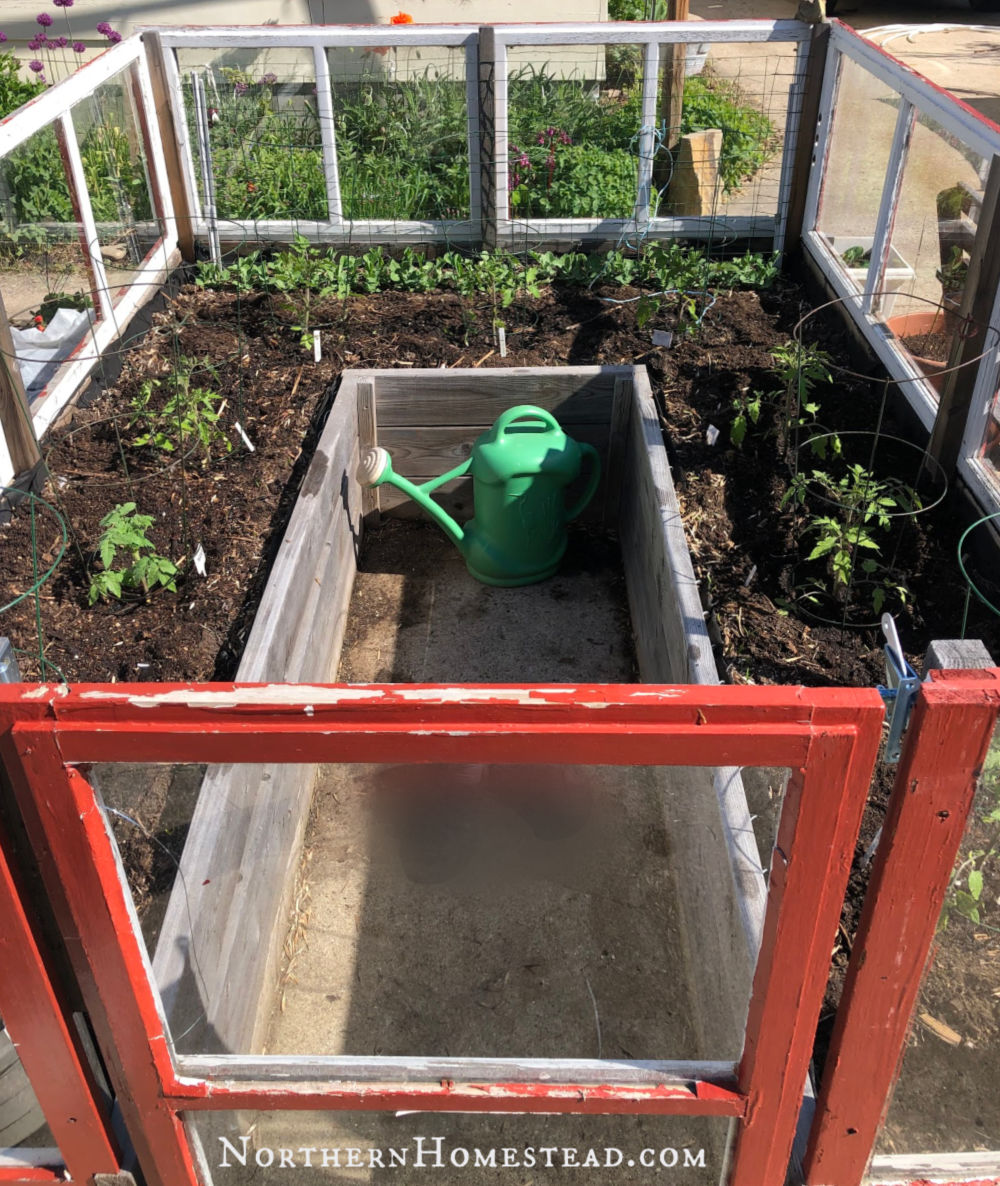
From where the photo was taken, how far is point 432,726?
48.0 inches

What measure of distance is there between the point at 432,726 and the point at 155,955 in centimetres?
84

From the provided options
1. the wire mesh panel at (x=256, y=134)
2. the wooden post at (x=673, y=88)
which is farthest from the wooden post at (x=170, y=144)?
the wooden post at (x=673, y=88)

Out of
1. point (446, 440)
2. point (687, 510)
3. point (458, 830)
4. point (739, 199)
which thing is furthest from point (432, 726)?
point (739, 199)

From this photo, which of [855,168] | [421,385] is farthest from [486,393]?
[855,168]

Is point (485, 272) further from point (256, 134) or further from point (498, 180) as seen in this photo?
point (256, 134)

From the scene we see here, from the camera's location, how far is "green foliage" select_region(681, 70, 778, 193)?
8109 millimetres

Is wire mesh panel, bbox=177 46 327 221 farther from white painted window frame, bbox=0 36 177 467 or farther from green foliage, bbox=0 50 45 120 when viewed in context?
green foliage, bbox=0 50 45 120

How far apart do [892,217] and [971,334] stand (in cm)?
131

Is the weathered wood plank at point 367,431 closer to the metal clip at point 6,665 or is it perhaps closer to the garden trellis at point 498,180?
the garden trellis at point 498,180

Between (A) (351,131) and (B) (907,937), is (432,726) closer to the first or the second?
(B) (907,937)

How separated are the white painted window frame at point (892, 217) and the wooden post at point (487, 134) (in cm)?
166

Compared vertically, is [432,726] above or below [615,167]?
above

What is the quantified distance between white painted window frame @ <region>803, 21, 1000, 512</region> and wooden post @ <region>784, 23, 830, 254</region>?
4 centimetres

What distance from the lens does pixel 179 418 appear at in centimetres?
416
